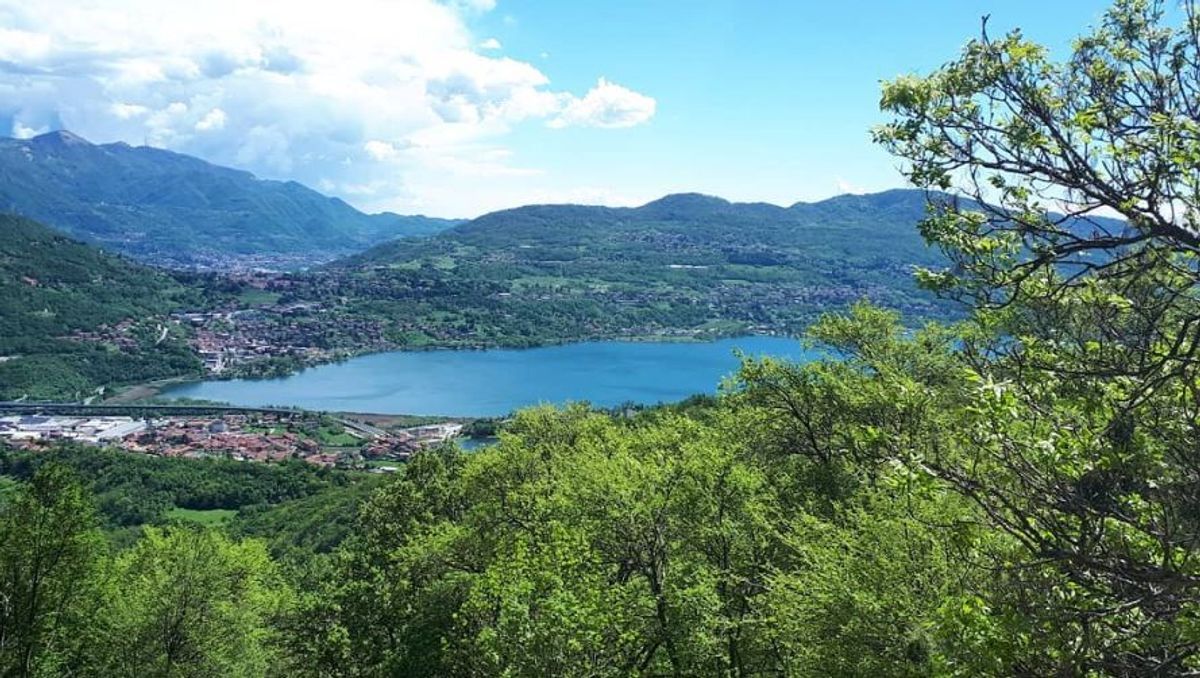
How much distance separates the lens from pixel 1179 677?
459 cm

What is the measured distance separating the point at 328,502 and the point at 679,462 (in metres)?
57.4

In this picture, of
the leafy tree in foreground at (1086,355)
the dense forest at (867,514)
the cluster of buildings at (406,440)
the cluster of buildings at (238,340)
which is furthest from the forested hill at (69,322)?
the leafy tree in foreground at (1086,355)

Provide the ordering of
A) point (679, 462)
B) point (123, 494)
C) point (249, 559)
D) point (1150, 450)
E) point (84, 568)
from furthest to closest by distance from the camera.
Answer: point (123, 494) < point (249, 559) < point (84, 568) < point (679, 462) < point (1150, 450)

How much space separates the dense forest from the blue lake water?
8537cm

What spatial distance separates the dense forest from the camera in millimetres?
5023

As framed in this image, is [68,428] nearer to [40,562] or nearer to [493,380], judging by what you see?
[493,380]

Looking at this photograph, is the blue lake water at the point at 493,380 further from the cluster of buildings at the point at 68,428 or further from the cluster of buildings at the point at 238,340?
the cluster of buildings at the point at 68,428

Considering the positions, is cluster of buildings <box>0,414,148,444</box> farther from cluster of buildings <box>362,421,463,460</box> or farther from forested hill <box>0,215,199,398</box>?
cluster of buildings <box>362,421,463,460</box>

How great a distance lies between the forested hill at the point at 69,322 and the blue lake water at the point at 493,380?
54.2 ft

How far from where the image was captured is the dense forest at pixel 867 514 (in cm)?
502

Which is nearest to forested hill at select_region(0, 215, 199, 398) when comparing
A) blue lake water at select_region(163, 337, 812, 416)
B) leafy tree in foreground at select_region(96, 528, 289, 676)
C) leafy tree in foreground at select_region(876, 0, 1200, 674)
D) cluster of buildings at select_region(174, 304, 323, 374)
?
cluster of buildings at select_region(174, 304, 323, 374)

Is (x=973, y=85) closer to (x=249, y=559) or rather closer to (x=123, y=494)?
(x=249, y=559)

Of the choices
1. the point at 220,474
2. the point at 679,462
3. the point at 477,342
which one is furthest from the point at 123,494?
the point at 477,342

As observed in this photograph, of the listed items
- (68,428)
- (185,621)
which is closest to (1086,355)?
(185,621)
